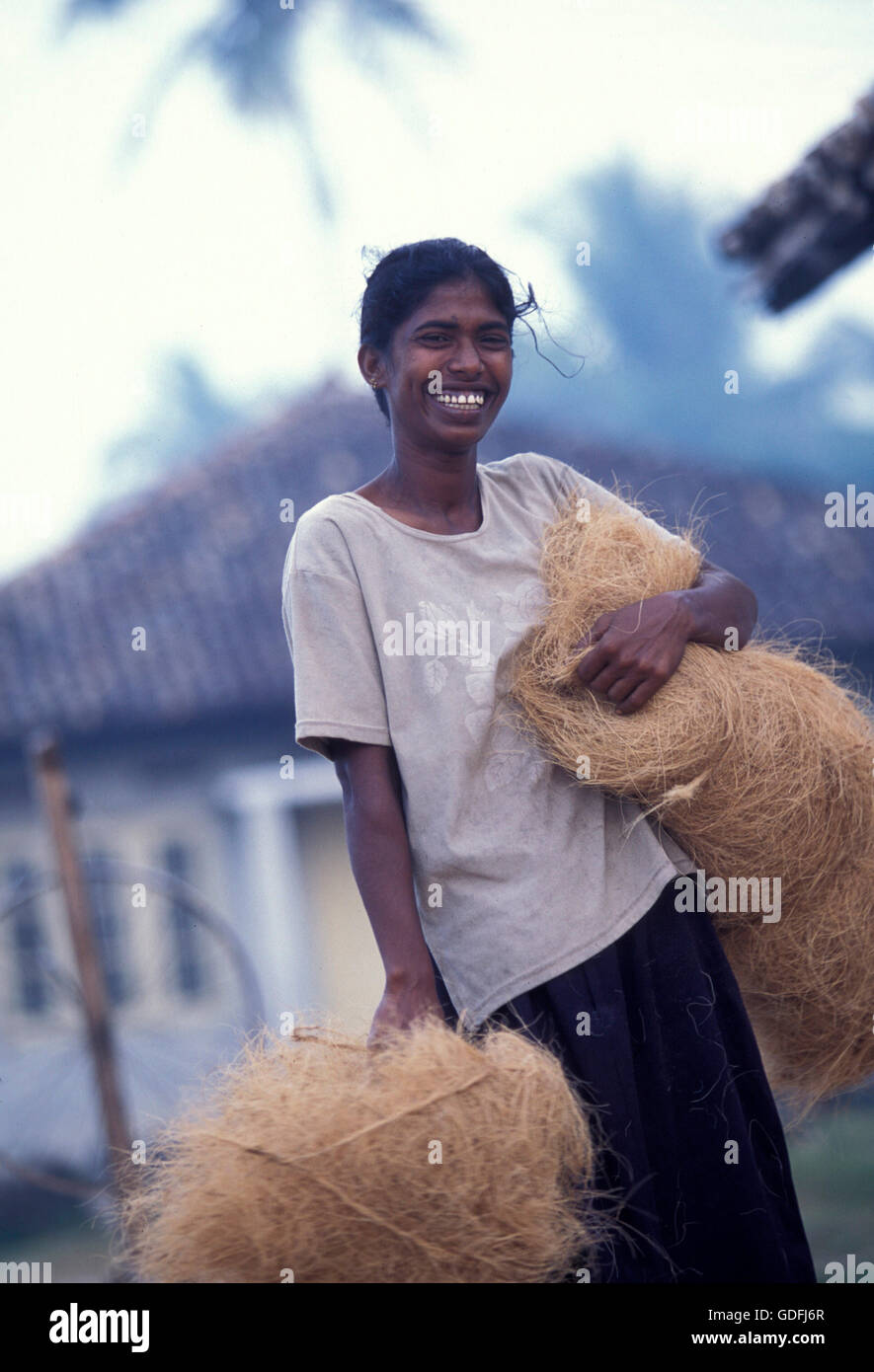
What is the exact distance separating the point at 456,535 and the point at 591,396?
26.2ft

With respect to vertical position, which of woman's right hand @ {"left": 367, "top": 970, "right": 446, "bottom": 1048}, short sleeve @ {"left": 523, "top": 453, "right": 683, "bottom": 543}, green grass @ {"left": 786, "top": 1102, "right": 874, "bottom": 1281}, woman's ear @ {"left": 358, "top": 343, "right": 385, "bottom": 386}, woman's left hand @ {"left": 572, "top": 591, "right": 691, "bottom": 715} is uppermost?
woman's ear @ {"left": 358, "top": 343, "right": 385, "bottom": 386}

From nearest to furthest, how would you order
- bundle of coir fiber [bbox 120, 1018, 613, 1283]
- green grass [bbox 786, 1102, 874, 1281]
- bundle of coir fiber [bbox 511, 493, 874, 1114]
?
1. bundle of coir fiber [bbox 120, 1018, 613, 1283]
2. bundle of coir fiber [bbox 511, 493, 874, 1114]
3. green grass [bbox 786, 1102, 874, 1281]

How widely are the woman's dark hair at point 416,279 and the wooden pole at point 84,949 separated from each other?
3.12 meters

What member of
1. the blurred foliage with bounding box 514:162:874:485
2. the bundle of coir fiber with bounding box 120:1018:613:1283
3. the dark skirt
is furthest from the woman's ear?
the blurred foliage with bounding box 514:162:874:485

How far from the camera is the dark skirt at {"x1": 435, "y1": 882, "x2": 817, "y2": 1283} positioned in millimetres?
1784

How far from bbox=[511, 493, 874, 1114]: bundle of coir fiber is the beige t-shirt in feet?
0.21

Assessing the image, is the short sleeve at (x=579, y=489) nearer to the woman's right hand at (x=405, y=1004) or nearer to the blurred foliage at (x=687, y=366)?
the woman's right hand at (x=405, y=1004)

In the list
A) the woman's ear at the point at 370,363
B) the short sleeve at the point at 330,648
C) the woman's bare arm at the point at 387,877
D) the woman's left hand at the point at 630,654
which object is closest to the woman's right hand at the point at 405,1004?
the woman's bare arm at the point at 387,877

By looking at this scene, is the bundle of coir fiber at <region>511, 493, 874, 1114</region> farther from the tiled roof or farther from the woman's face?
the tiled roof

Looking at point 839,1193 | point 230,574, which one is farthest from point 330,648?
point 230,574

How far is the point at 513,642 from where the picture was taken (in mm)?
1937

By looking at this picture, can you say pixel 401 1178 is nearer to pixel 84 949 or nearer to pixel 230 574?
pixel 84 949

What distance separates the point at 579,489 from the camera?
218cm

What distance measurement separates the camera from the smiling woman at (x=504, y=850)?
182 cm
